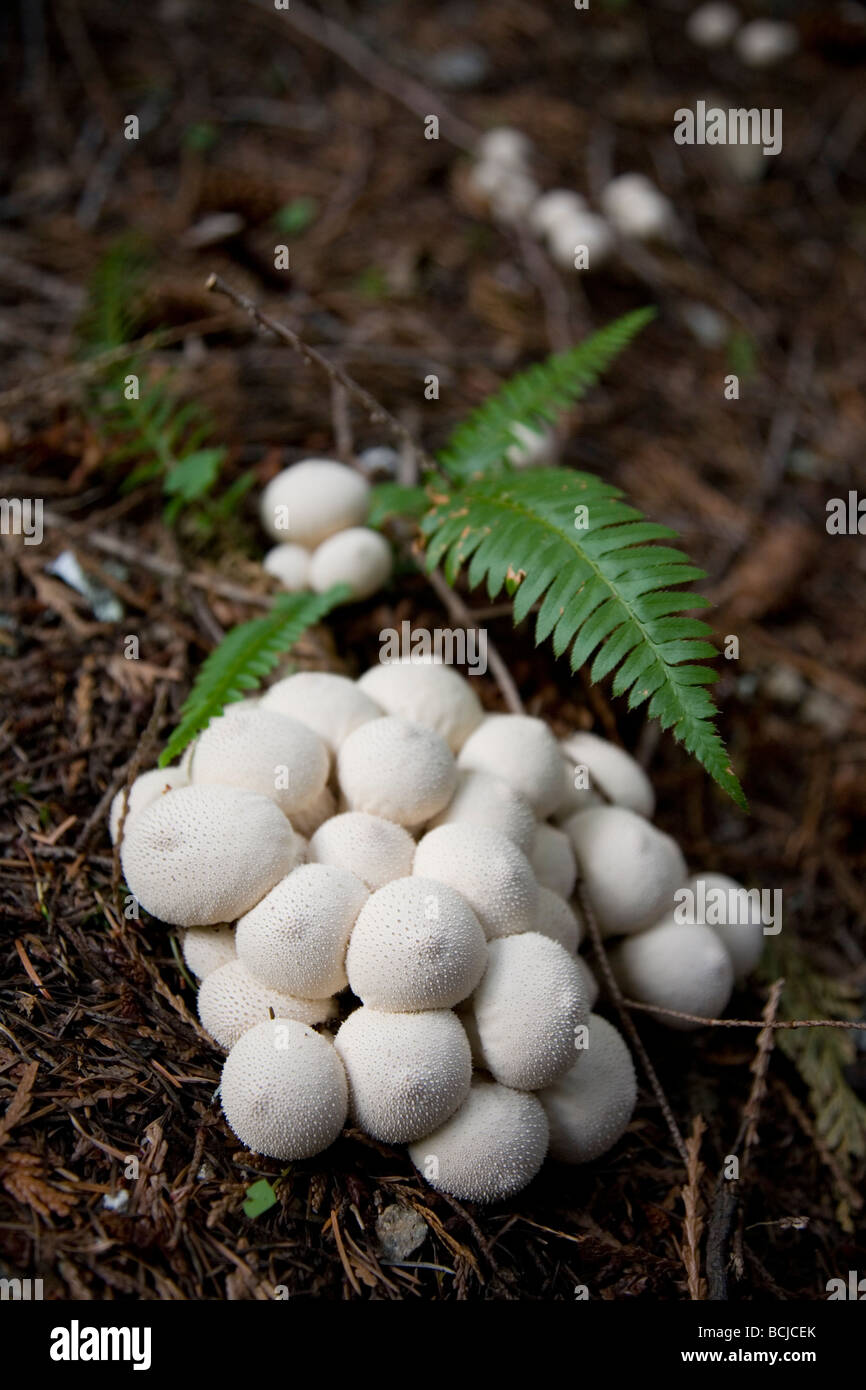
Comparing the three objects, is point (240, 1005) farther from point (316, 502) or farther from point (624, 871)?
point (316, 502)

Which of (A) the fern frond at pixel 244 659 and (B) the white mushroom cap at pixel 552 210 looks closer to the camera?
(A) the fern frond at pixel 244 659

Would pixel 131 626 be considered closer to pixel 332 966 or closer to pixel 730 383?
pixel 332 966

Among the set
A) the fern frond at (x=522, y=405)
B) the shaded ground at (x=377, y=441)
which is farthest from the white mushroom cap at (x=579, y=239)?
the fern frond at (x=522, y=405)

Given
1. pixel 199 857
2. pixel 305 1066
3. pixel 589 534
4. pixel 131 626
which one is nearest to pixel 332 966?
pixel 305 1066

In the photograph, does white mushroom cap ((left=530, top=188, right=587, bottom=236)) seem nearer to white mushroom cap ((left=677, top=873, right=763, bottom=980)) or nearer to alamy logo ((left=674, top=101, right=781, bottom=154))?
alamy logo ((left=674, top=101, right=781, bottom=154))

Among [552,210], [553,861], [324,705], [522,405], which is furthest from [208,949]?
[552,210]

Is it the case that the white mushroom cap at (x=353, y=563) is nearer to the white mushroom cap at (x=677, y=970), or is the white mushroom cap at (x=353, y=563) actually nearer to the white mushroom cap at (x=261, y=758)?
the white mushroom cap at (x=261, y=758)
